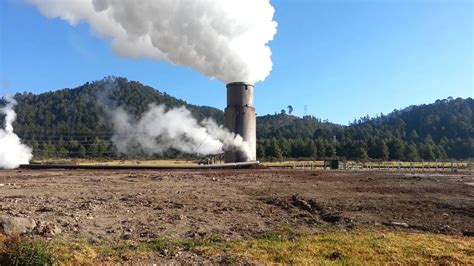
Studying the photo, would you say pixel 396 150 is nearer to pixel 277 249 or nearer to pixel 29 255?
pixel 277 249

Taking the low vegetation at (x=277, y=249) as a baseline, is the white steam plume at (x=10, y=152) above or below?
above

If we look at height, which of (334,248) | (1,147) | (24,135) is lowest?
(334,248)

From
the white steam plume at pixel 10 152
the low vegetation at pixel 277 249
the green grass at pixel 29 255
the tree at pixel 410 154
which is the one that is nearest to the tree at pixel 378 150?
the tree at pixel 410 154

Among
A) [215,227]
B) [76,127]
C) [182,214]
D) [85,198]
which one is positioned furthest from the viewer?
[76,127]

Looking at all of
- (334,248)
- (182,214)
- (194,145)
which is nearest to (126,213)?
(182,214)

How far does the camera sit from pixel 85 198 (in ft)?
62.4

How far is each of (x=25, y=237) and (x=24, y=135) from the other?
184 meters

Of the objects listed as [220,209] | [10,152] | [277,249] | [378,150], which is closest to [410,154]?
[378,150]

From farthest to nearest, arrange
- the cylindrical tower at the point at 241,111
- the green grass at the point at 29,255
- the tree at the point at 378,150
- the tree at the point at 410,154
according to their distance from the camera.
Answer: the tree at the point at 378,150
the tree at the point at 410,154
the cylindrical tower at the point at 241,111
the green grass at the point at 29,255

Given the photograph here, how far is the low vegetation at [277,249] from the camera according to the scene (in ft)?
31.5

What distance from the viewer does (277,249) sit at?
35.6 feet

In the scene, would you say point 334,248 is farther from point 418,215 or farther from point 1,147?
point 1,147

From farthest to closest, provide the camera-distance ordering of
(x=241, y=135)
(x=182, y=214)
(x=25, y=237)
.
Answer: (x=241, y=135)
(x=182, y=214)
(x=25, y=237)

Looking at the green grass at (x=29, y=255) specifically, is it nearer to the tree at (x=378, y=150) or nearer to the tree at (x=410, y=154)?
the tree at (x=378, y=150)
